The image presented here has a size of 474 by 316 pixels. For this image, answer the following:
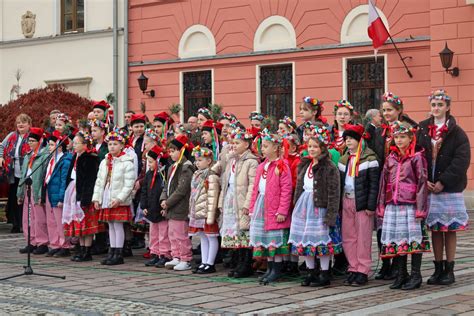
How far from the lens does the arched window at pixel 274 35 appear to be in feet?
69.8

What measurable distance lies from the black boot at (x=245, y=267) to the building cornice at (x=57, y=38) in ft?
50.4

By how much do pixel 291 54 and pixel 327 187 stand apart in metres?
12.6

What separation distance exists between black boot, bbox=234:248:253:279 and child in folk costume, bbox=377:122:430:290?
5.50ft

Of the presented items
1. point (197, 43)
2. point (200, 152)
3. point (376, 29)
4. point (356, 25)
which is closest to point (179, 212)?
point (200, 152)

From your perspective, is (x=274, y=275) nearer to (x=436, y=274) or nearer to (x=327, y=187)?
(x=327, y=187)

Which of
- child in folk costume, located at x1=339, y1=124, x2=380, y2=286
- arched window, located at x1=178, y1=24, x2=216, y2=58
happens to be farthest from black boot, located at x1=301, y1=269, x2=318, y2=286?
arched window, located at x1=178, y1=24, x2=216, y2=58

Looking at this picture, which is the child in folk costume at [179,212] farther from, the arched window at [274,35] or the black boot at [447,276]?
the arched window at [274,35]

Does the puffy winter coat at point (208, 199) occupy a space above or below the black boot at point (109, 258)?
above

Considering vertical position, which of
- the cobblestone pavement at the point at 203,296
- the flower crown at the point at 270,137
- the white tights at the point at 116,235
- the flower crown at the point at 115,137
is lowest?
the cobblestone pavement at the point at 203,296

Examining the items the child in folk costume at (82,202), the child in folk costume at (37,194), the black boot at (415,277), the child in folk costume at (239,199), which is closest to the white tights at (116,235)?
the child in folk costume at (82,202)

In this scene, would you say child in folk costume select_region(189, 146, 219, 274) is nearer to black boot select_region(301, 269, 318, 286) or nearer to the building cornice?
black boot select_region(301, 269, 318, 286)

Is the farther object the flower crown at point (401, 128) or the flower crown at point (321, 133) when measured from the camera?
the flower crown at point (321, 133)

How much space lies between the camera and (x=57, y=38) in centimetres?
2580

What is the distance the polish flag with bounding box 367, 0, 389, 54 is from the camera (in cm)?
1875
